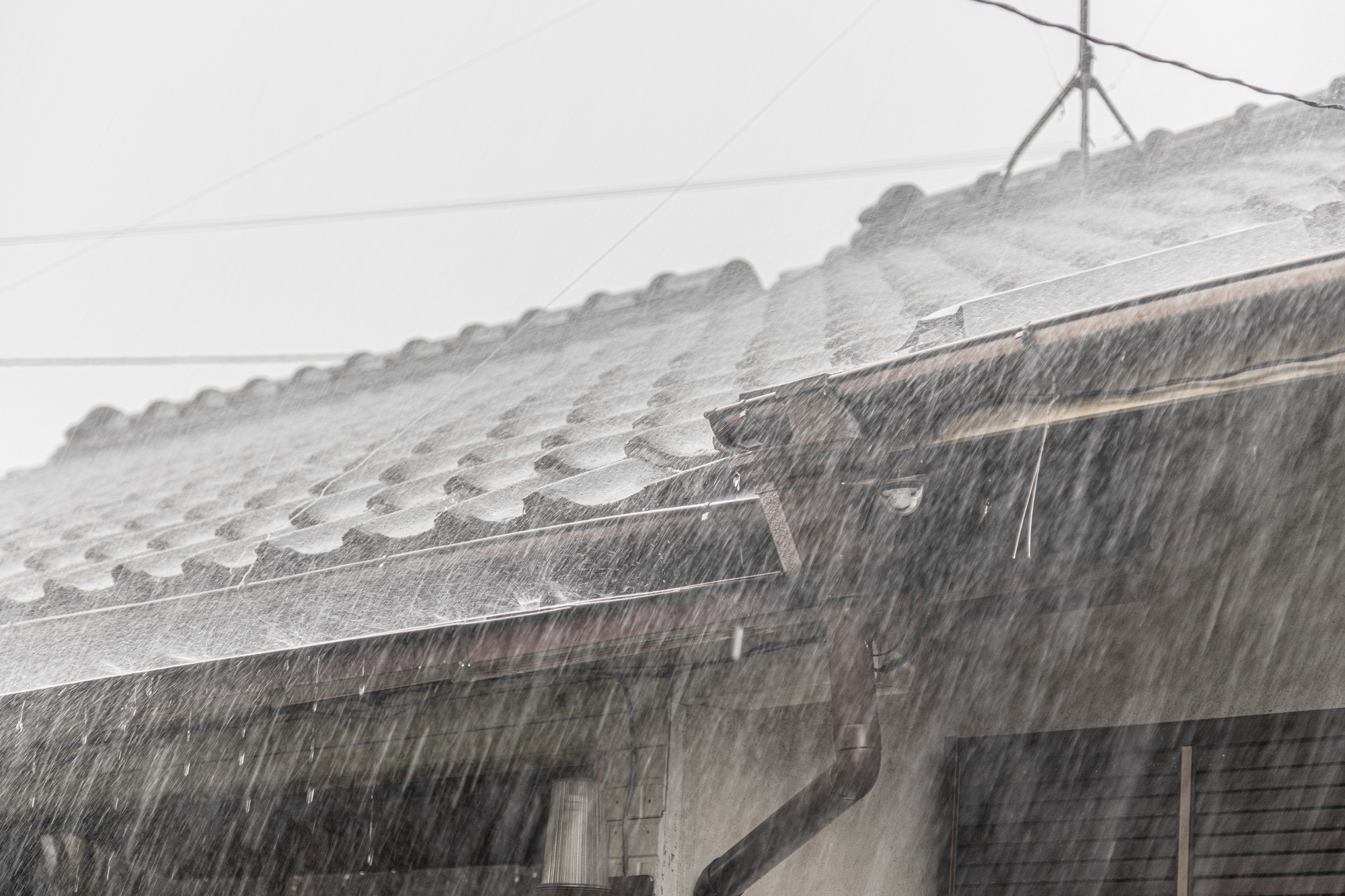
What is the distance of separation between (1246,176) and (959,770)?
10.0 feet

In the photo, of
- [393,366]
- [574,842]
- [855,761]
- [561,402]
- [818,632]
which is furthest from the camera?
[393,366]

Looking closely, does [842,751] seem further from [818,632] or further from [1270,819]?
[1270,819]

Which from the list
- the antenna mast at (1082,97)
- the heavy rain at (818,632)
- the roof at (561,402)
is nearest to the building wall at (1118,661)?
the heavy rain at (818,632)

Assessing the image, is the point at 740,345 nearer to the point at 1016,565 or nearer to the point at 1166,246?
the point at 1166,246

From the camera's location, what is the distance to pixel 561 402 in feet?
17.2

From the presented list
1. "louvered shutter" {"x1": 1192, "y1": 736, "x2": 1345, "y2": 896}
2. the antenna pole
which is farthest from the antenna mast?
"louvered shutter" {"x1": 1192, "y1": 736, "x2": 1345, "y2": 896}

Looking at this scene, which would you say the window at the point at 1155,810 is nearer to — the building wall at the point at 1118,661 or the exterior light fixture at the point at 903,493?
the building wall at the point at 1118,661

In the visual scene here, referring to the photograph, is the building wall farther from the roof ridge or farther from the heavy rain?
the roof ridge

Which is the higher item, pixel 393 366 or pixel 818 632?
pixel 393 366

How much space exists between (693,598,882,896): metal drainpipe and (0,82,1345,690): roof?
47 centimetres

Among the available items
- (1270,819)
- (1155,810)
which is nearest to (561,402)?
(1155,810)

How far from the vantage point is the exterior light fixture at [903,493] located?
8.36ft

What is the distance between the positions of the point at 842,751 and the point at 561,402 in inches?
110

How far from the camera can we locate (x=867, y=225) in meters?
7.21
